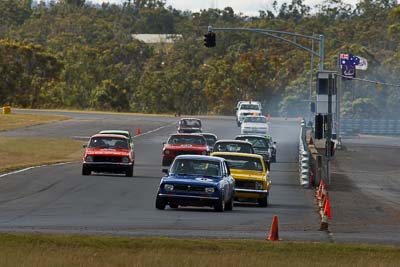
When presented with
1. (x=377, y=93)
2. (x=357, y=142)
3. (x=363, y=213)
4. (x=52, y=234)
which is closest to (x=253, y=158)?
(x=363, y=213)

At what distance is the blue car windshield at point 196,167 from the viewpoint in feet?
93.6

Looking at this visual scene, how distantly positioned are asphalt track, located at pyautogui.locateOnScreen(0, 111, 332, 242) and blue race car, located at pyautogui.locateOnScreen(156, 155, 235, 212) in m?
0.33

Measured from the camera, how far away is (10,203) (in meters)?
30.8

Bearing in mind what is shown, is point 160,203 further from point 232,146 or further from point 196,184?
point 232,146

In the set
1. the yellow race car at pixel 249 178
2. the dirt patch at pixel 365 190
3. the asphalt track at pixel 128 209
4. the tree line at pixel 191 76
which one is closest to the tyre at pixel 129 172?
the asphalt track at pixel 128 209

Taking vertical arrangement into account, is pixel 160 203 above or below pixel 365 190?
above

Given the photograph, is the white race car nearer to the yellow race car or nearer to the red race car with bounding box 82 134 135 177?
the red race car with bounding box 82 134 135 177

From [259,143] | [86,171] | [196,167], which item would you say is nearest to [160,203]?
[196,167]

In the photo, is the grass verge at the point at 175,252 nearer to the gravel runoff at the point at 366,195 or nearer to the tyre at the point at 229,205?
the gravel runoff at the point at 366,195

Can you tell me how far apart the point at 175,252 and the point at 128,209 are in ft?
36.0

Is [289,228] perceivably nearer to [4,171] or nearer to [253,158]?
[253,158]

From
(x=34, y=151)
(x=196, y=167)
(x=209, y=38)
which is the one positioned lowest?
(x=34, y=151)

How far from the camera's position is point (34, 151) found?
2420 inches

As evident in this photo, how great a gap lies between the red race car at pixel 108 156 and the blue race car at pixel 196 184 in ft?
41.4
